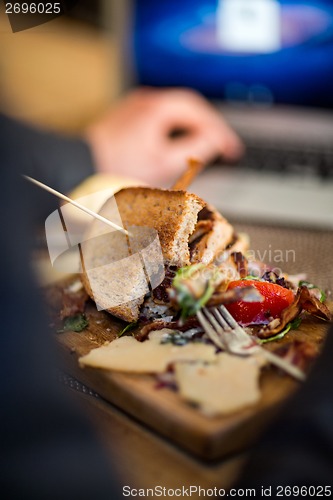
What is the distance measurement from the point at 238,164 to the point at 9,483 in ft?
6.89

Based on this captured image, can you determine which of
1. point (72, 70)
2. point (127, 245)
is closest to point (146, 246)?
point (127, 245)

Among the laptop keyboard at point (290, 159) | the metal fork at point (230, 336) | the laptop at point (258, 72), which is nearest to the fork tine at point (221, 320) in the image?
the metal fork at point (230, 336)

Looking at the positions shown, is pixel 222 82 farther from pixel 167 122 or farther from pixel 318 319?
pixel 318 319

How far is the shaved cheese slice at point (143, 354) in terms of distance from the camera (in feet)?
2.99

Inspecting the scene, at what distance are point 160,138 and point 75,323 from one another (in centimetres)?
163

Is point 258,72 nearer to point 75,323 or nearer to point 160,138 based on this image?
point 160,138

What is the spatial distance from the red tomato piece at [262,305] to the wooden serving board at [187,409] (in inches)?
2.2

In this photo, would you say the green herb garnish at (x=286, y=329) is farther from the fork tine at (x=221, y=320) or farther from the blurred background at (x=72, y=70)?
the blurred background at (x=72, y=70)

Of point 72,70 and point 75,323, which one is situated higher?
point 75,323

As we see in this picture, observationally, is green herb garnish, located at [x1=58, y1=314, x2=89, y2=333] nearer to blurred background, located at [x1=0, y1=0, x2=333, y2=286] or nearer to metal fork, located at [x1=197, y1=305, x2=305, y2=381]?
metal fork, located at [x1=197, y1=305, x2=305, y2=381]

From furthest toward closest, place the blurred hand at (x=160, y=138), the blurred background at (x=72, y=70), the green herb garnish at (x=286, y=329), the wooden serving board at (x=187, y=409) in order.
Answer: the blurred background at (x=72, y=70) < the blurred hand at (x=160, y=138) < the green herb garnish at (x=286, y=329) < the wooden serving board at (x=187, y=409)

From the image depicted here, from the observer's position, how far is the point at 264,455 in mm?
740

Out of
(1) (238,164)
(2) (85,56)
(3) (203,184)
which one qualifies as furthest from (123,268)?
(2) (85,56)

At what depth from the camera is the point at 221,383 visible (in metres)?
0.83
